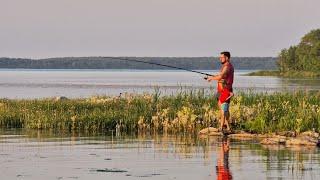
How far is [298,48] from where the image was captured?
14738 centimetres

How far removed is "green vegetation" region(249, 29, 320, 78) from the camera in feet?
447

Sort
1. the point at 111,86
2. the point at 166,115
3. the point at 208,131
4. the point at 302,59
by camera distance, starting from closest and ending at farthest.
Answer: the point at 208,131, the point at 166,115, the point at 111,86, the point at 302,59

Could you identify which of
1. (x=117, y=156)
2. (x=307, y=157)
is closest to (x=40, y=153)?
(x=117, y=156)

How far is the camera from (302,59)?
459 ft

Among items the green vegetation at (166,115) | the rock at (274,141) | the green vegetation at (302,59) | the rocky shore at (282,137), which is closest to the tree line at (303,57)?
the green vegetation at (302,59)

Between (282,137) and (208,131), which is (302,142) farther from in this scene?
(208,131)

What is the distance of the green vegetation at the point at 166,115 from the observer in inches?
885

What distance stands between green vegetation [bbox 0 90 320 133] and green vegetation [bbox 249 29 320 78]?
106 meters

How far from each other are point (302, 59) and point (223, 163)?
125134mm

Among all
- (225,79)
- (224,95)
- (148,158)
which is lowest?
(148,158)

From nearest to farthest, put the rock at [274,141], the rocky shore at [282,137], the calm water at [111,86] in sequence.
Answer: the rocky shore at [282,137], the rock at [274,141], the calm water at [111,86]

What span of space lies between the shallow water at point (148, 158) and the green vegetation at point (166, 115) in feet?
5.09

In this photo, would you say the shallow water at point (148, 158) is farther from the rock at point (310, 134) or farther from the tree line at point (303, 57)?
the tree line at point (303, 57)

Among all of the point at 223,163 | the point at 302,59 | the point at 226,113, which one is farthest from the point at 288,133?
the point at 302,59
